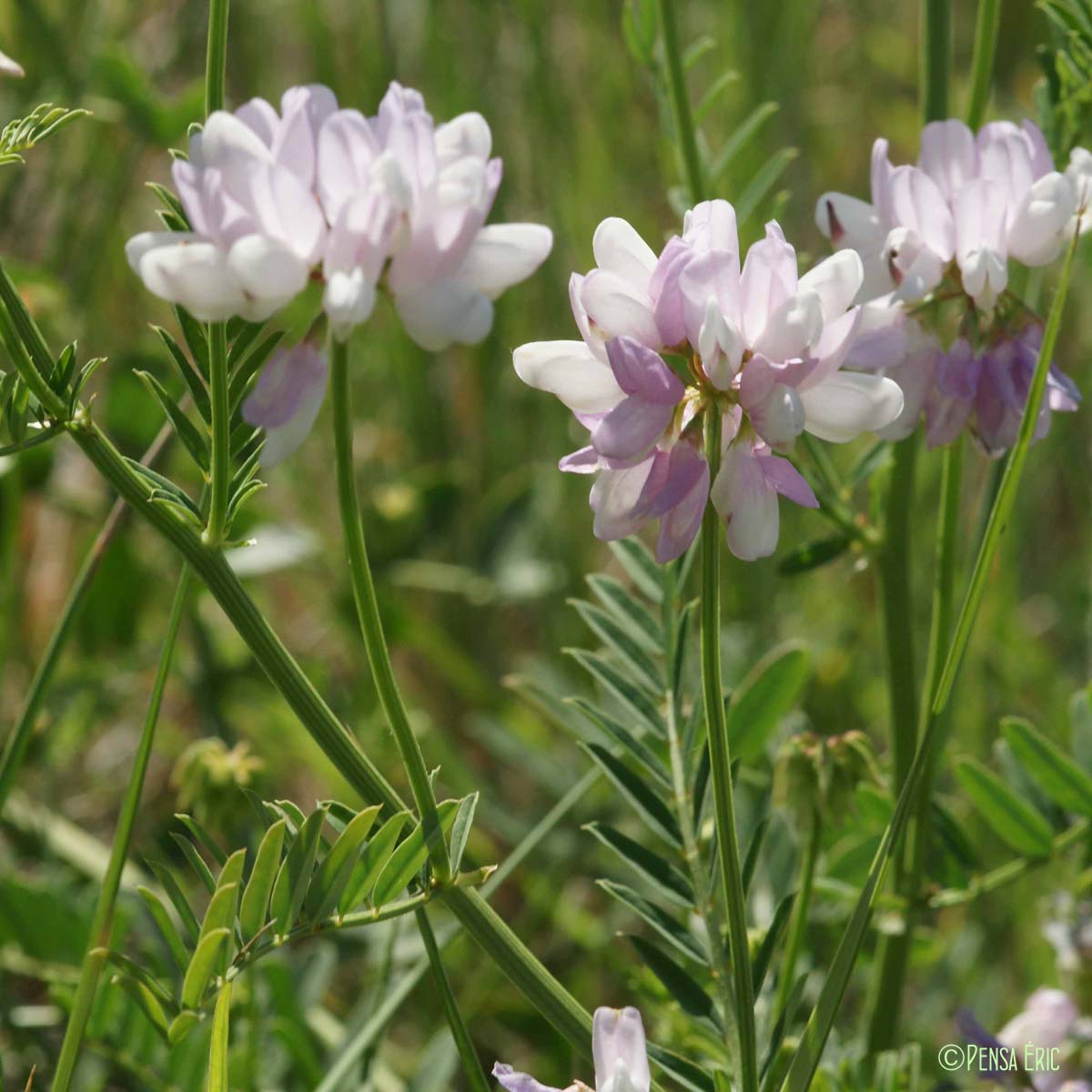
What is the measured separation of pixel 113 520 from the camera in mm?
787

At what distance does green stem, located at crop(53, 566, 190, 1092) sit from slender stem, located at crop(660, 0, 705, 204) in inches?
15.3

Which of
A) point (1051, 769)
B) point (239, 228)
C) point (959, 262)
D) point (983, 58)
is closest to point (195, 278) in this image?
point (239, 228)

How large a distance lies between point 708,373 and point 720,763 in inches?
5.5

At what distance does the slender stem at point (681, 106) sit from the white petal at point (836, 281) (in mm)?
329

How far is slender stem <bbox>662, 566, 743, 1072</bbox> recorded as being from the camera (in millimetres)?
655

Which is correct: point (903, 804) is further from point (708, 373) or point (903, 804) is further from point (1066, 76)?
point (1066, 76)

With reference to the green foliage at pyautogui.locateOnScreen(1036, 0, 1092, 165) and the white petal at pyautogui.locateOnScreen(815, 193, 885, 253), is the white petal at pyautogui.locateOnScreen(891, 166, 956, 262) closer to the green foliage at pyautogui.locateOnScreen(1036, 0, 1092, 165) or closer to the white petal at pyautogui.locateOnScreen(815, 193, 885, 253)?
the white petal at pyautogui.locateOnScreen(815, 193, 885, 253)

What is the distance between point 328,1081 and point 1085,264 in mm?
1161

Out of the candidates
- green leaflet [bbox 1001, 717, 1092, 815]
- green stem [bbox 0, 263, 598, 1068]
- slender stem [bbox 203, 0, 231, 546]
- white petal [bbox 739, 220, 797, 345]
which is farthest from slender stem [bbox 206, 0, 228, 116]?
green leaflet [bbox 1001, 717, 1092, 815]

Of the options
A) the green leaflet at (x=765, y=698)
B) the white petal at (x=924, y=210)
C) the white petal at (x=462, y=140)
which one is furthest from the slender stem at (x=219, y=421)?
the green leaflet at (x=765, y=698)

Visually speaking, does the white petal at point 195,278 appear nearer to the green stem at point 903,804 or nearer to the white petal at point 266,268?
the white petal at point 266,268

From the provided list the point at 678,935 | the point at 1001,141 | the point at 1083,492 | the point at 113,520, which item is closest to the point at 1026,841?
the point at 678,935

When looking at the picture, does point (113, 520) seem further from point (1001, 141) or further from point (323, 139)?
point (1001, 141)

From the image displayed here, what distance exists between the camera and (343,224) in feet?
1.63
